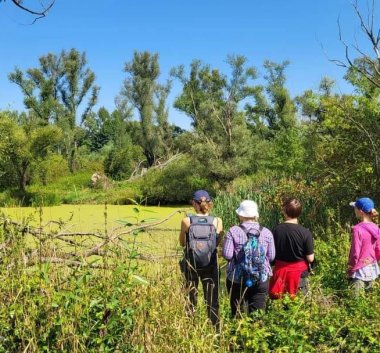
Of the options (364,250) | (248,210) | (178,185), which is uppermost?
(178,185)

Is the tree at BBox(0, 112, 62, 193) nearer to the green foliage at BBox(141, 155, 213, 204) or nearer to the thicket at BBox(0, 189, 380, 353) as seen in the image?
the green foliage at BBox(141, 155, 213, 204)

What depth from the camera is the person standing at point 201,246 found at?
363 cm

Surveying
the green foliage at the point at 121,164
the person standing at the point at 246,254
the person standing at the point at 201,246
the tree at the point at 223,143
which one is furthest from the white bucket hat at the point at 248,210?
the green foliage at the point at 121,164

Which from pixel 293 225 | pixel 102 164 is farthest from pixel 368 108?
pixel 102 164

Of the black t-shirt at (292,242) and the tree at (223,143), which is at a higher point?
the tree at (223,143)

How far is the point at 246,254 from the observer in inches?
132

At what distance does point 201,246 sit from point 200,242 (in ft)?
0.10

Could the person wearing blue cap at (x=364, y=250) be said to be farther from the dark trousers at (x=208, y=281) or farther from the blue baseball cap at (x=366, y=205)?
the dark trousers at (x=208, y=281)

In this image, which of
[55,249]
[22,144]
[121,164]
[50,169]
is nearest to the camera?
[55,249]

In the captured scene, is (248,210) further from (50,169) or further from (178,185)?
(50,169)

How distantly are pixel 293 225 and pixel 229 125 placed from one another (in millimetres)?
19152

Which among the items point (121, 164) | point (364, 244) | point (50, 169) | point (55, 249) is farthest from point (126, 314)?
point (121, 164)

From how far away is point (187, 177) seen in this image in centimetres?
2402

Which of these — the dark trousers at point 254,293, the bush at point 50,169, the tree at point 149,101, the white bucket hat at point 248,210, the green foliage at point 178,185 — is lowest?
the dark trousers at point 254,293
